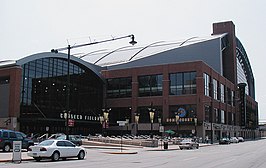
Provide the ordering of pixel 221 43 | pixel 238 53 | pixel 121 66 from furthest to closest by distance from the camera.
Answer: pixel 238 53, pixel 221 43, pixel 121 66

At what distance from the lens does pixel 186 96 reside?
77750 mm

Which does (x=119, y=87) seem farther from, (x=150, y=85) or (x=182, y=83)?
(x=182, y=83)

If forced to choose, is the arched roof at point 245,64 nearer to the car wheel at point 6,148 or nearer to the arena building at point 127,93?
the arena building at point 127,93

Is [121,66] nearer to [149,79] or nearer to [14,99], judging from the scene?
Answer: [149,79]

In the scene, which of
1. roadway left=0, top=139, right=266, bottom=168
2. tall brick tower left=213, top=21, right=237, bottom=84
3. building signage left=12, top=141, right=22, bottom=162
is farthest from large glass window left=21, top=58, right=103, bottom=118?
tall brick tower left=213, top=21, right=237, bottom=84

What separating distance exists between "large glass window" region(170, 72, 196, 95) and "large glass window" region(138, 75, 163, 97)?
275 cm

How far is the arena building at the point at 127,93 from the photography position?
63781mm

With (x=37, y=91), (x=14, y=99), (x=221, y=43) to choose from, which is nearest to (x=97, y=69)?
(x=37, y=91)

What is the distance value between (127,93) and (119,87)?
2764 mm

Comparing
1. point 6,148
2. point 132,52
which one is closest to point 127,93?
point 132,52

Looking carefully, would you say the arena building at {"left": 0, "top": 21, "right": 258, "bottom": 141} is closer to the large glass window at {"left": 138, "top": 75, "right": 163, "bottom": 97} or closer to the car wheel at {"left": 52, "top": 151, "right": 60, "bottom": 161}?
the large glass window at {"left": 138, "top": 75, "right": 163, "bottom": 97}

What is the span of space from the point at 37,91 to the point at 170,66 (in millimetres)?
29719

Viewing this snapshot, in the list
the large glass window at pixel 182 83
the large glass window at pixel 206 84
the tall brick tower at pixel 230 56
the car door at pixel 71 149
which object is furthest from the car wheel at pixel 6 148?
the tall brick tower at pixel 230 56

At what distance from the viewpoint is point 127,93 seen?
85625 millimetres
